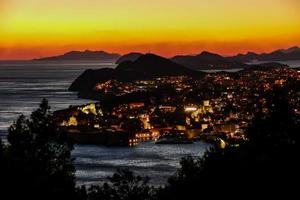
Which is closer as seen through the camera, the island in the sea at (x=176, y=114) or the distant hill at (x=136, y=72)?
the island in the sea at (x=176, y=114)

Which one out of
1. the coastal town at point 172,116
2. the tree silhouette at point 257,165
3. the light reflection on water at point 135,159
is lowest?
the light reflection on water at point 135,159

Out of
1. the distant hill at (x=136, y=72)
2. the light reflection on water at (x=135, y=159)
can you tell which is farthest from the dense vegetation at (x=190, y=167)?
the distant hill at (x=136, y=72)

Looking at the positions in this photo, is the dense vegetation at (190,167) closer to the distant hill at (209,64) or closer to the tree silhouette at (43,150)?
the tree silhouette at (43,150)

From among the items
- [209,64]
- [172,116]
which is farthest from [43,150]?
[209,64]

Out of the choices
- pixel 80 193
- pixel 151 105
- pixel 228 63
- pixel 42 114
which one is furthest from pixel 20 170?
pixel 228 63

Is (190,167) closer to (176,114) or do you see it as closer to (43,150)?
(43,150)

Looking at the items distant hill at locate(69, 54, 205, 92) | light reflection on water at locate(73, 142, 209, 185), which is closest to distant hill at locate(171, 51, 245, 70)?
distant hill at locate(69, 54, 205, 92)

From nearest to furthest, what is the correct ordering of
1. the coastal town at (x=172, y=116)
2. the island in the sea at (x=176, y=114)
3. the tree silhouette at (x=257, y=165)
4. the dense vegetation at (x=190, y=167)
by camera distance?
the dense vegetation at (x=190, y=167)
the tree silhouette at (x=257, y=165)
the coastal town at (x=172, y=116)
the island in the sea at (x=176, y=114)
